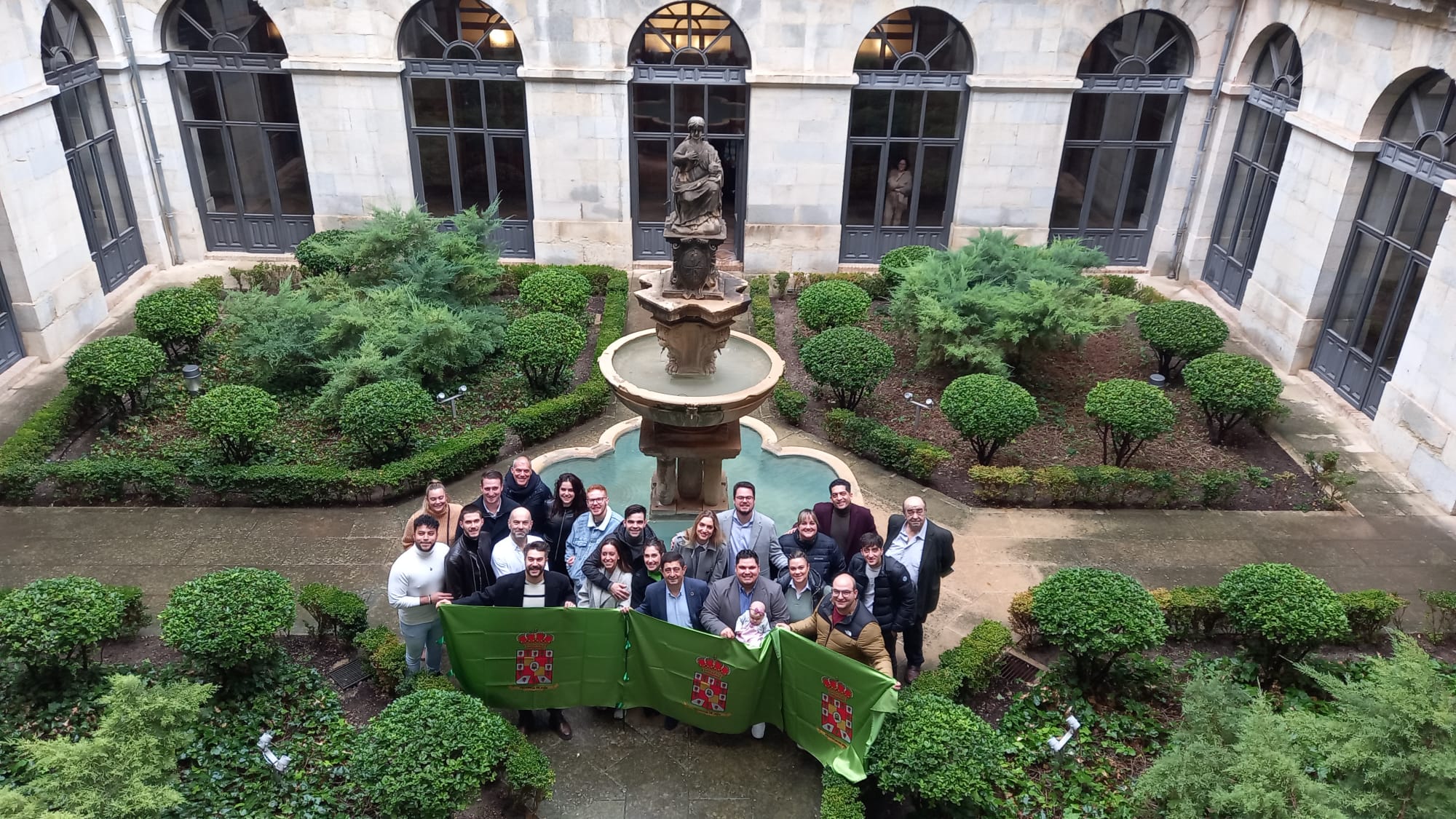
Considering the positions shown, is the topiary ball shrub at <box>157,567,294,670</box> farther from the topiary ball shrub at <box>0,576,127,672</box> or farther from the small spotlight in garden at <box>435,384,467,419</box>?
the small spotlight in garden at <box>435,384,467,419</box>

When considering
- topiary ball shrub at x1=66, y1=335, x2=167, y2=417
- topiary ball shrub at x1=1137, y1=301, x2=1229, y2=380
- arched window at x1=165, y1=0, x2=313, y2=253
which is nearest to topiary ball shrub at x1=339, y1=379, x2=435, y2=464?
topiary ball shrub at x1=66, y1=335, x2=167, y2=417

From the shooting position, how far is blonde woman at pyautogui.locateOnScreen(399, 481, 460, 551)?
29.5 feet

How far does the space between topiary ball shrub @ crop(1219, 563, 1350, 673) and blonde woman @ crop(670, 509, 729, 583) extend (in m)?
5.10

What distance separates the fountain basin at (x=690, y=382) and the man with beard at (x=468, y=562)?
2712 mm

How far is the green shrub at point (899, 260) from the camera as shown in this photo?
18422mm

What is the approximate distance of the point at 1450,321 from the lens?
1350cm

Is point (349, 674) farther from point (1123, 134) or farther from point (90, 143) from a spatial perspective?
point (1123, 134)

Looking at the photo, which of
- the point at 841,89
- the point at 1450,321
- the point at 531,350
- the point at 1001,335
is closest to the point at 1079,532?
the point at 1001,335

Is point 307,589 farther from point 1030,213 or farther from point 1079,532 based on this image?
point 1030,213

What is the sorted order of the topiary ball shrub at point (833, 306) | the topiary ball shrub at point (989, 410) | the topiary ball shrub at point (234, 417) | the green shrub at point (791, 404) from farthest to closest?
1. the topiary ball shrub at point (833, 306)
2. the green shrub at point (791, 404)
3. the topiary ball shrub at point (989, 410)
4. the topiary ball shrub at point (234, 417)

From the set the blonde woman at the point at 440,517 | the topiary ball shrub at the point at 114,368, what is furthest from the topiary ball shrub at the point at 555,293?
the blonde woman at the point at 440,517

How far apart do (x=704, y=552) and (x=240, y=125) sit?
1612 cm

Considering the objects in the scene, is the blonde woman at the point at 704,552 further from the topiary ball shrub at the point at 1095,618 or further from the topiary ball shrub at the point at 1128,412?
the topiary ball shrub at the point at 1128,412

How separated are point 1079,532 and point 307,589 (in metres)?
8.88
